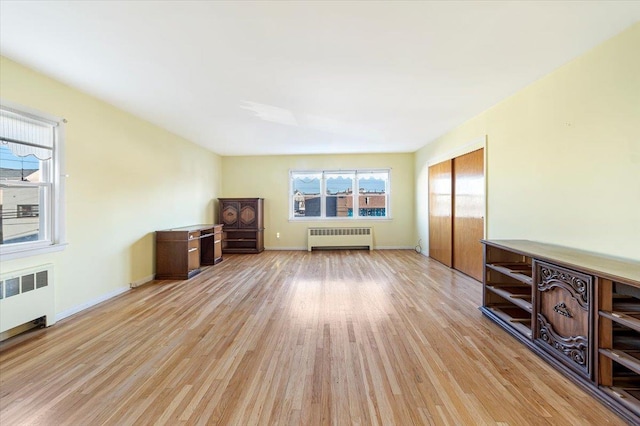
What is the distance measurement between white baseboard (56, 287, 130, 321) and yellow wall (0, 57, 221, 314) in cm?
2

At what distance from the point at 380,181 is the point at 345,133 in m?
2.72

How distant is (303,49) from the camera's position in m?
2.32

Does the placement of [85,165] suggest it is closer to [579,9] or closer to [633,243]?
[579,9]

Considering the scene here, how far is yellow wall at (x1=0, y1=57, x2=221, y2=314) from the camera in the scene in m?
2.82

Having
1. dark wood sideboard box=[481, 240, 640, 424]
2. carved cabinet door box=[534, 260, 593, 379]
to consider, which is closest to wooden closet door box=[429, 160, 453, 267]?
dark wood sideboard box=[481, 240, 640, 424]

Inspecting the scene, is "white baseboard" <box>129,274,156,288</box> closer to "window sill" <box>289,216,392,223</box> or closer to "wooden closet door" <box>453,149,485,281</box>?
"window sill" <box>289,216,392,223</box>

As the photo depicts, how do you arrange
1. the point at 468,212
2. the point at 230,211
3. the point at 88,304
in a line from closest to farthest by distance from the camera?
the point at 88,304, the point at 468,212, the point at 230,211

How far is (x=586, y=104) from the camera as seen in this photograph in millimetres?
2398

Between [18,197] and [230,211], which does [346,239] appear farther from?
[18,197]

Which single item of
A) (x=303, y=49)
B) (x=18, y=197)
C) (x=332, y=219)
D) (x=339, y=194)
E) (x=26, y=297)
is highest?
(x=303, y=49)

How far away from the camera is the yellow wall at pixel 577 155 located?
2.07 m

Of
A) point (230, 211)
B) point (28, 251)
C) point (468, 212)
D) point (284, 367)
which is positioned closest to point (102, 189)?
point (28, 251)

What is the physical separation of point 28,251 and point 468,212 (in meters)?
5.73

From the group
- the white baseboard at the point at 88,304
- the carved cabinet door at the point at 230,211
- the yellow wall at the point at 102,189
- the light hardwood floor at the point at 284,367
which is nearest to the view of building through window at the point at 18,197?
the yellow wall at the point at 102,189
